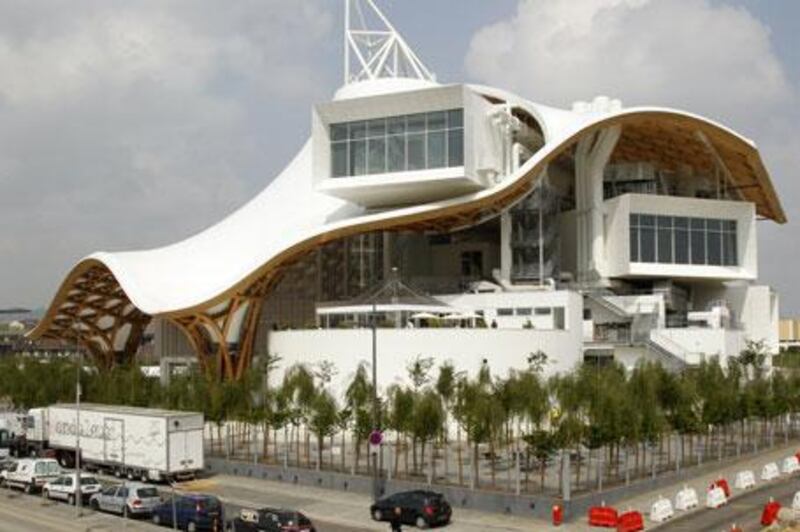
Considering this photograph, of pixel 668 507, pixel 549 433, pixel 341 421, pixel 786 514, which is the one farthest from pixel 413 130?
pixel 786 514

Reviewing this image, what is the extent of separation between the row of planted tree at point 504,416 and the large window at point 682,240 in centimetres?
1628

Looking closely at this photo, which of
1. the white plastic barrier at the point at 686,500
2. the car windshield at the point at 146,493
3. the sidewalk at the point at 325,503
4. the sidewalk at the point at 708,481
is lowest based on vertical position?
the sidewalk at the point at 325,503

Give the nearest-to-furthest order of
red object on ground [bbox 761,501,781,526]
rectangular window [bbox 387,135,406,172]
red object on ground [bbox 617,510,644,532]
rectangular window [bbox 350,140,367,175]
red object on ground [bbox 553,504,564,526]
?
1. red object on ground [bbox 761,501,781,526]
2. red object on ground [bbox 617,510,644,532]
3. red object on ground [bbox 553,504,564,526]
4. rectangular window [bbox 387,135,406,172]
5. rectangular window [bbox 350,140,367,175]

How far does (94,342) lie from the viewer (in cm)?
9444

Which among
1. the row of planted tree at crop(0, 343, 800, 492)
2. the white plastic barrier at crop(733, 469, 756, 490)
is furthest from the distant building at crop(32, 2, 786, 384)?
the white plastic barrier at crop(733, 469, 756, 490)

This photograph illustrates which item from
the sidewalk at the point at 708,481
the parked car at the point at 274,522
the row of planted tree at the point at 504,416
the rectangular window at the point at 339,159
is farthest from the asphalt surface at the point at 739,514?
the rectangular window at the point at 339,159

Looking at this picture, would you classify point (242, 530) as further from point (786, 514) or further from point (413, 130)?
point (413, 130)

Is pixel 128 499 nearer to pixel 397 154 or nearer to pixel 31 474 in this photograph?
pixel 31 474

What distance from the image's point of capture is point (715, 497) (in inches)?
1471

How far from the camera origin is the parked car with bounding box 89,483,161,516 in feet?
120

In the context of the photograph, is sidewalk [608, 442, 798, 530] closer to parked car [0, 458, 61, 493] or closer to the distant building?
the distant building

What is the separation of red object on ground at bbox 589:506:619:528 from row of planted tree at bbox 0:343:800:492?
230cm

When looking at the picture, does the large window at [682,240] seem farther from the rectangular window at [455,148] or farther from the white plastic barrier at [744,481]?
the white plastic barrier at [744,481]

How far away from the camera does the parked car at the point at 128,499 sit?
3666 centimetres
